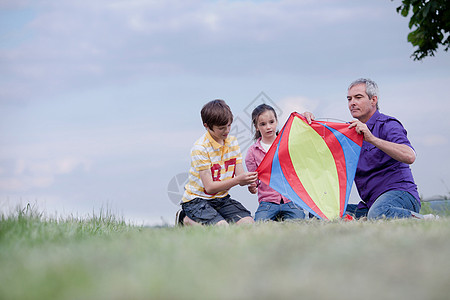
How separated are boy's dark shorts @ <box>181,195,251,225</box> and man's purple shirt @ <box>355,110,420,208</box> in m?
1.46

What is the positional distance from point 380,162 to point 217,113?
1989 millimetres

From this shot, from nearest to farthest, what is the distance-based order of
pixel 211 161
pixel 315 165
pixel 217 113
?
1. pixel 217 113
2. pixel 211 161
3. pixel 315 165

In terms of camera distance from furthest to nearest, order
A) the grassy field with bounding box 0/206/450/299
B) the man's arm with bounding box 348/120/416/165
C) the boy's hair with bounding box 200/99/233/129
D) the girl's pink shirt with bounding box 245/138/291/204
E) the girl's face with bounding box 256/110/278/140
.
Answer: the girl's pink shirt with bounding box 245/138/291/204
the girl's face with bounding box 256/110/278/140
the boy's hair with bounding box 200/99/233/129
the man's arm with bounding box 348/120/416/165
the grassy field with bounding box 0/206/450/299

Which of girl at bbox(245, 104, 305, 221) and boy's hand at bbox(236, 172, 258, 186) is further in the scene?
girl at bbox(245, 104, 305, 221)

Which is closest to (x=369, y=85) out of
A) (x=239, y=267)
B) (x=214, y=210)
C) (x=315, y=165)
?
(x=315, y=165)

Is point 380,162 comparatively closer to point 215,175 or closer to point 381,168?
point 381,168

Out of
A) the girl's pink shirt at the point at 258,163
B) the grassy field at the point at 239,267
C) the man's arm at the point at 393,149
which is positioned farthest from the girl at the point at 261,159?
the grassy field at the point at 239,267

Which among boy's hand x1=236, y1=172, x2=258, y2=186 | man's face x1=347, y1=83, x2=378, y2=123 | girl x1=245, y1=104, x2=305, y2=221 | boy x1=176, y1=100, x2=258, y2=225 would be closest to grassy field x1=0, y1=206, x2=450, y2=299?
boy's hand x1=236, y1=172, x2=258, y2=186

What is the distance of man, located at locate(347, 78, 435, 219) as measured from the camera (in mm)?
4984

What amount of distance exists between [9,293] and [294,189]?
3913 mm

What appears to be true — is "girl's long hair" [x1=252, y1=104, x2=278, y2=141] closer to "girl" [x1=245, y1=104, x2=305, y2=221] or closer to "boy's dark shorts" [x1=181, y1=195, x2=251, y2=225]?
"girl" [x1=245, y1=104, x2=305, y2=221]

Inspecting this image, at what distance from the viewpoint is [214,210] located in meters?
5.41

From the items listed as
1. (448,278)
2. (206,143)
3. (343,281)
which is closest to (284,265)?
(343,281)

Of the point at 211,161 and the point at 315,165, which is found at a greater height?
the point at 211,161
